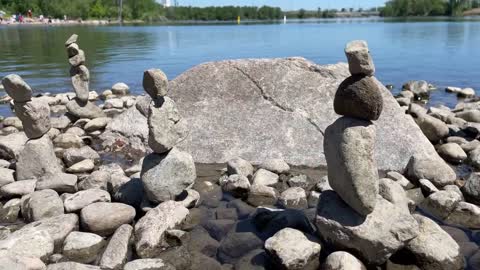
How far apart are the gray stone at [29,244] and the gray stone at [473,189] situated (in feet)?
19.0

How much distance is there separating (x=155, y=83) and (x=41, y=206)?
230cm

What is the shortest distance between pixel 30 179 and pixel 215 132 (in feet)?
11.2

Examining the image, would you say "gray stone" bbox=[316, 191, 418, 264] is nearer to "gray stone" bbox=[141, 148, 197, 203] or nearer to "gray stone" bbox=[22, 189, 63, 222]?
"gray stone" bbox=[141, 148, 197, 203]

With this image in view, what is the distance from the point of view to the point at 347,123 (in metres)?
5.32

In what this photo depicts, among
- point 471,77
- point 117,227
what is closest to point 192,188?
point 117,227

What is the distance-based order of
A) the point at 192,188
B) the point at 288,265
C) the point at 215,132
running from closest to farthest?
the point at 288,265 < the point at 192,188 < the point at 215,132

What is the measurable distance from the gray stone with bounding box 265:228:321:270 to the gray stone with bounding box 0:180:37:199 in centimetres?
409

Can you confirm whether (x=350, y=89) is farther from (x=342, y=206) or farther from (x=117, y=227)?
(x=117, y=227)

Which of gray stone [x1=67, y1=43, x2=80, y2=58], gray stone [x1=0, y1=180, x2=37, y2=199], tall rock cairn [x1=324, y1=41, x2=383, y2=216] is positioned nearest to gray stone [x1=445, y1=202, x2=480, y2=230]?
tall rock cairn [x1=324, y1=41, x2=383, y2=216]

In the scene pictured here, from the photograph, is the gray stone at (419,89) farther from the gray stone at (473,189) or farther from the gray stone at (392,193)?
the gray stone at (392,193)

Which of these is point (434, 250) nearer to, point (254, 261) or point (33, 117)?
point (254, 261)

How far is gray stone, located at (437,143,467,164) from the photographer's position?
8859 mm

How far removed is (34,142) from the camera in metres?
7.81

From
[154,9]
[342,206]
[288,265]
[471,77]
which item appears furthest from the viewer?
[154,9]
